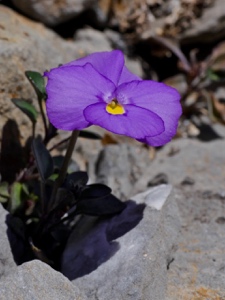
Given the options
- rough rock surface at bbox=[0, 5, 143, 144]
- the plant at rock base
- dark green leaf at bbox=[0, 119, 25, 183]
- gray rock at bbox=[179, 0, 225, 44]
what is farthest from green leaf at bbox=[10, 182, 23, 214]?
gray rock at bbox=[179, 0, 225, 44]

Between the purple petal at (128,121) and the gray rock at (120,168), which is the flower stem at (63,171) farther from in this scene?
the gray rock at (120,168)

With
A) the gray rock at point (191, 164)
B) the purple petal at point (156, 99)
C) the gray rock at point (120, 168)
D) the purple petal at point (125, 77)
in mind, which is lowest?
the gray rock at point (191, 164)

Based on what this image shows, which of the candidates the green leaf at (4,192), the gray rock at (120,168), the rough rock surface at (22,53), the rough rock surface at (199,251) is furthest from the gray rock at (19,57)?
the rough rock surface at (199,251)

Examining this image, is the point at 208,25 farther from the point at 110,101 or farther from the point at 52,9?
the point at 110,101

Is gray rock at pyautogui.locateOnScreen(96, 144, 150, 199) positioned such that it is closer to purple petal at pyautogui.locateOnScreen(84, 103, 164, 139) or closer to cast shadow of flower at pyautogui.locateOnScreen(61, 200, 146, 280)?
cast shadow of flower at pyautogui.locateOnScreen(61, 200, 146, 280)

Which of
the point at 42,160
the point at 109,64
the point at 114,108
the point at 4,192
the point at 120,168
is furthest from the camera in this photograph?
the point at 120,168

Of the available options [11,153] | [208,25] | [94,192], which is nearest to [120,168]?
[11,153]

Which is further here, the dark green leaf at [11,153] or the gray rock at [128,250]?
the dark green leaf at [11,153]

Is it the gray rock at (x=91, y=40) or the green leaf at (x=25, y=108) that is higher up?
the green leaf at (x=25, y=108)
